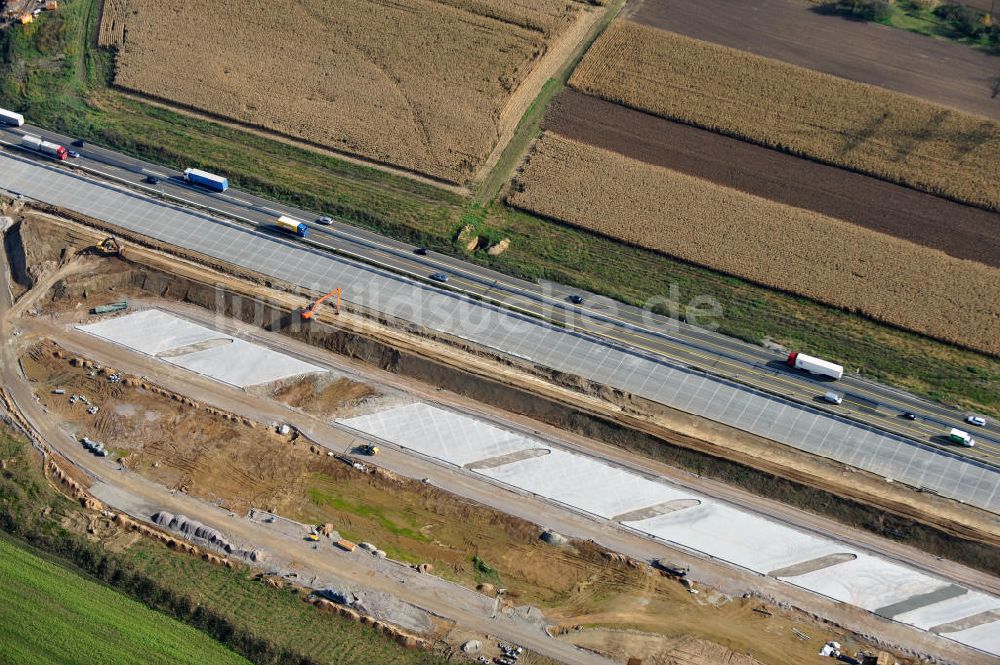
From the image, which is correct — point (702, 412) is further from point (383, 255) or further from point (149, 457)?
point (149, 457)

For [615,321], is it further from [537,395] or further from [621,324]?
[537,395]

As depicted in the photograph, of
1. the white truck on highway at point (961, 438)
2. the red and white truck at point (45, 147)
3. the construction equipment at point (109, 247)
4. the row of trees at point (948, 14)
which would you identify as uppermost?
the row of trees at point (948, 14)

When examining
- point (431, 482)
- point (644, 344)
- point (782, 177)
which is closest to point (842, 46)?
point (782, 177)

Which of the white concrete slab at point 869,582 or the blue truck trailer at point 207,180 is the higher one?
the blue truck trailer at point 207,180

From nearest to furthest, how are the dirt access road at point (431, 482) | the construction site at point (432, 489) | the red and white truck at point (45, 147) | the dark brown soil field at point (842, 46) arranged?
1. the construction site at point (432, 489)
2. the dirt access road at point (431, 482)
3. the red and white truck at point (45, 147)
4. the dark brown soil field at point (842, 46)

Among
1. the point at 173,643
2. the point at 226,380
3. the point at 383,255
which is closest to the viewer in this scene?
the point at 173,643

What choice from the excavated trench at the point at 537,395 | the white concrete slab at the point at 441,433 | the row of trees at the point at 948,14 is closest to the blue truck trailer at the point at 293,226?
the excavated trench at the point at 537,395

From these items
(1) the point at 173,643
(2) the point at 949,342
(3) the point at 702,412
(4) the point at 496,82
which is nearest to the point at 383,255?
(4) the point at 496,82

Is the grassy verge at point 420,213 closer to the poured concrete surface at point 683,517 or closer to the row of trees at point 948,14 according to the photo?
the poured concrete surface at point 683,517
